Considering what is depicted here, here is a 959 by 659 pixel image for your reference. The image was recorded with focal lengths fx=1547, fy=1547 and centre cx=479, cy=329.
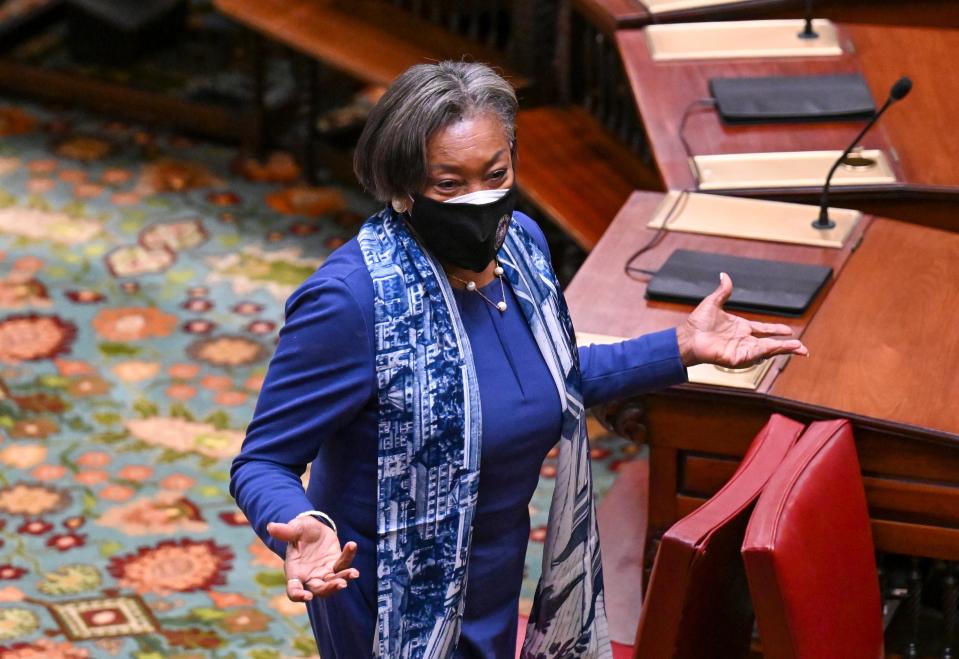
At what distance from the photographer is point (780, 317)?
246cm

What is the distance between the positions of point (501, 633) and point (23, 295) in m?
2.69

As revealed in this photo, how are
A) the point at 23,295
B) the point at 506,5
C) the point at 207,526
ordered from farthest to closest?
1. the point at 506,5
2. the point at 23,295
3. the point at 207,526

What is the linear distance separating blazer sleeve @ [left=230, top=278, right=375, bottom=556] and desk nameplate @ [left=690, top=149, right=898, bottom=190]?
1.31m

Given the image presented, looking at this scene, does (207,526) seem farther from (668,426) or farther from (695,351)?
(695,351)

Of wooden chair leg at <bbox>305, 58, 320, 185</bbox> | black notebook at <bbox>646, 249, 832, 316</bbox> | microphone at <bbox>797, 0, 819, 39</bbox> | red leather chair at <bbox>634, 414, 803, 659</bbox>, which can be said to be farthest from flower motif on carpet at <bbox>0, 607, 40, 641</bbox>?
wooden chair leg at <bbox>305, 58, 320, 185</bbox>

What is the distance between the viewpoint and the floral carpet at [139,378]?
310 cm

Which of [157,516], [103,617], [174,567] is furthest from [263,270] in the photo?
[103,617]

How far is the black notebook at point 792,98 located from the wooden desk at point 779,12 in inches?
15.7

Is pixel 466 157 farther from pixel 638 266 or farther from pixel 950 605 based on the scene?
pixel 950 605

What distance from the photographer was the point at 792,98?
10.5 ft

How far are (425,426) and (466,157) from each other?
0.31 meters

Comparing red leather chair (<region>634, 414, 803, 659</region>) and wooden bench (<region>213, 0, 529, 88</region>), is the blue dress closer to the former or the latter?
red leather chair (<region>634, 414, 803, 659</region>)

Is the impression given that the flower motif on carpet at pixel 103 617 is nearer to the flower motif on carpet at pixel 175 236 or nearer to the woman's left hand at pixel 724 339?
the woman's left hand at pixel 724 339

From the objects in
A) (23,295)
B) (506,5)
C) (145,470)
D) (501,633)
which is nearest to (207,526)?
(145,470)
